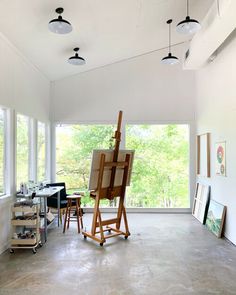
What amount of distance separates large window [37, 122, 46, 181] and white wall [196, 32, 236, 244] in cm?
389

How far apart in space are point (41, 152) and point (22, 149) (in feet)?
4.26

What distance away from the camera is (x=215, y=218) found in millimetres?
5387

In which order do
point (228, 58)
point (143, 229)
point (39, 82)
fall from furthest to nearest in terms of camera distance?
1. point (39, 82)
2. point (143, 229)
3. point (228, 58)

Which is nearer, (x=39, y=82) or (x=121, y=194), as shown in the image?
(x=121, y=194)

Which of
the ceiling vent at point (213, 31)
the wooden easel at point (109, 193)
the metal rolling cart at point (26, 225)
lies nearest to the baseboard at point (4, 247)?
the metal rolling cart at point (26, 225)

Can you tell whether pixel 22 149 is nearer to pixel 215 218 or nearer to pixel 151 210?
pixel 151 210

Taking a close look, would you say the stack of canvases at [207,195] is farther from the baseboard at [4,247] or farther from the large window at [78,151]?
the baseboard at [4,247]

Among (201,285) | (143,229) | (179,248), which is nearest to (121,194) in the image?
(143,229)

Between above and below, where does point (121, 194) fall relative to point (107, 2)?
below

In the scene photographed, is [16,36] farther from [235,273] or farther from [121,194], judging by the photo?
[235,273]

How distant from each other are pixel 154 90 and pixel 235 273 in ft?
15.9

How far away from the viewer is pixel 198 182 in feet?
22.9


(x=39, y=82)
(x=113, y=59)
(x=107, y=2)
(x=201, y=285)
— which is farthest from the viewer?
(x=113, y=59)

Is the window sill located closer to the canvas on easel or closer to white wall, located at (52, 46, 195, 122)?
the canvas on easel
